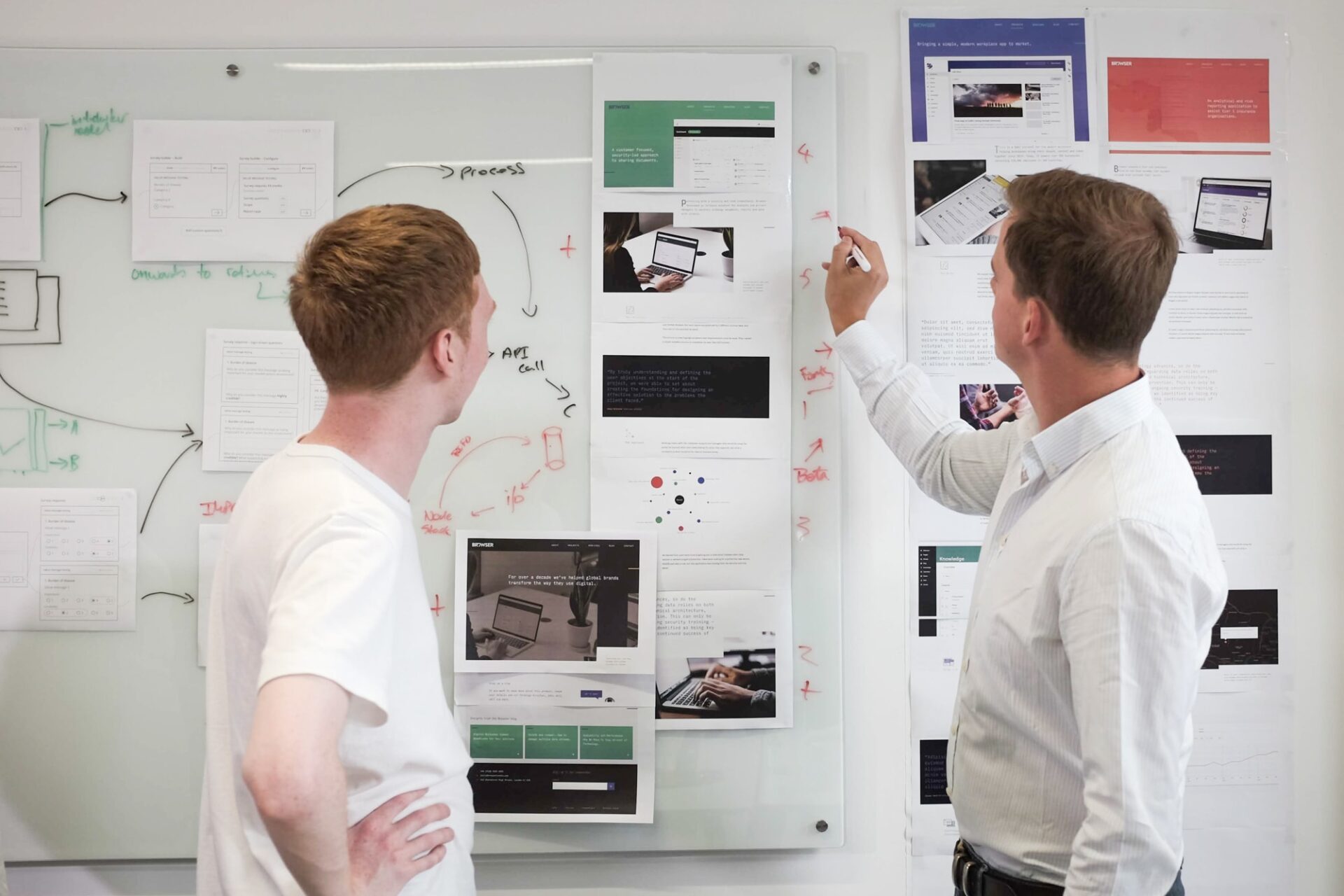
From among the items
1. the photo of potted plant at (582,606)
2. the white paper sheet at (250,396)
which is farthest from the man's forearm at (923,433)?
the white paper sheet at (250,396)

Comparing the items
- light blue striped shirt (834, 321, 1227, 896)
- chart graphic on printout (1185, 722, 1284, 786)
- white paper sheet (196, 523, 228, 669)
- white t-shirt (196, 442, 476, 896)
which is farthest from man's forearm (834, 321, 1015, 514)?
white paper sheet (196, 523, 228, 669)

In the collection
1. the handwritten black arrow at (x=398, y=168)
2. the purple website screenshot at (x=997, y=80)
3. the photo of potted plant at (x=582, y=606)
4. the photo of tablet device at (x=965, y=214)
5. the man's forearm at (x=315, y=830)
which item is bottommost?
the man's forearm at (x=315, y=830)

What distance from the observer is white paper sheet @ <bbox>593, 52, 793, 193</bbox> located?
1.56 metres

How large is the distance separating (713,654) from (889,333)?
0.62m

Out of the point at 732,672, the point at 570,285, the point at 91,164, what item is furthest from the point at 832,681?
the point at 91,164

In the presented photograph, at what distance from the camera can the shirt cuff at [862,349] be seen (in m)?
1.46

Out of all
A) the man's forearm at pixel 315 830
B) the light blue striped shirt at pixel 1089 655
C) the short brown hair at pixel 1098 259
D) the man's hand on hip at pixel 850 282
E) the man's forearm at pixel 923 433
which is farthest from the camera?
the man's hand on hip at pixel 850 282

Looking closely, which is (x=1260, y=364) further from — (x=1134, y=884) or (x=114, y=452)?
(x=114, y=452)

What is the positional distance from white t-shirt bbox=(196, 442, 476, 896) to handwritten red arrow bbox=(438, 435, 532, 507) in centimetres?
50

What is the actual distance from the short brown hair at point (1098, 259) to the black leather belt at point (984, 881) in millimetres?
619

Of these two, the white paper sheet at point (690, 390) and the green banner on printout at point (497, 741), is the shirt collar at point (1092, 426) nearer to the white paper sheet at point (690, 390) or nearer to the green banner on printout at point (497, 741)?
the white paper sheet at point (690, 390)

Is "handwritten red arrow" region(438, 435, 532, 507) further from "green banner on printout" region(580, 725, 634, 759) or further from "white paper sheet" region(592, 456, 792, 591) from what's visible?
"green banner on printout" region(580, 725, 634, 759)

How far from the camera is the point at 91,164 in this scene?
61.1 inches

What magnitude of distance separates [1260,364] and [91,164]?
2016 mm
